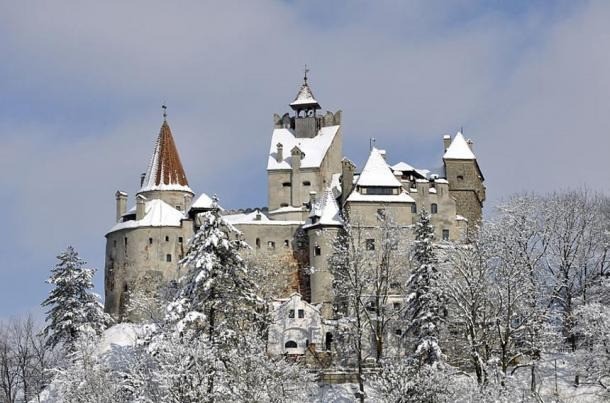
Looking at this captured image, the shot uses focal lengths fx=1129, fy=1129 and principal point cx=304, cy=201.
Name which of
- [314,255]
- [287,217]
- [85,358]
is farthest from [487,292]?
[287,217]

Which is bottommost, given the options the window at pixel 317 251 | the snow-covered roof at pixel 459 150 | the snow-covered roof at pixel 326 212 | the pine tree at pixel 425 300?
the pine tree at pixel 425 300

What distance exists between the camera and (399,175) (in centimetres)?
8031

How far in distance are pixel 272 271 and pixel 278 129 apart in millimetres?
18262

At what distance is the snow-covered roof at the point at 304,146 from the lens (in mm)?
87250

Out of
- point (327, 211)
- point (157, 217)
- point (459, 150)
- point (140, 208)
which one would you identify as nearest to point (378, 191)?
point (327, 211)

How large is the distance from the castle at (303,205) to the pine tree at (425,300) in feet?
51.7

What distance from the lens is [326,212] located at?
7806 cm

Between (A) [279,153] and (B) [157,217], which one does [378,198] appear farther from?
(B) [157,217]

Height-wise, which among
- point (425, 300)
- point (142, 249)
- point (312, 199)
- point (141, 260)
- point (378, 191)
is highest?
point (312, 199)

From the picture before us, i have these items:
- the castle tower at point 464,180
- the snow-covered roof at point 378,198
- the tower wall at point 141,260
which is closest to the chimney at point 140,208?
the tower wall at point 141,260

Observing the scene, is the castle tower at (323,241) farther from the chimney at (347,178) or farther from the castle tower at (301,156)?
the castle tower at (301,156)

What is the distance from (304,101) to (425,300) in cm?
4075

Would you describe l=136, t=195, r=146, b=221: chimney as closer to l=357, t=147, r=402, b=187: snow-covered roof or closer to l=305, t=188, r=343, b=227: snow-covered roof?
l=305, t=188, r=343, b=227: snow-covered roof

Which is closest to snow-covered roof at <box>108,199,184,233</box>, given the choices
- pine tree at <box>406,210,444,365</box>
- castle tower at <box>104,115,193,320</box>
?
castle tower at <box>104,115,193,320</box>
